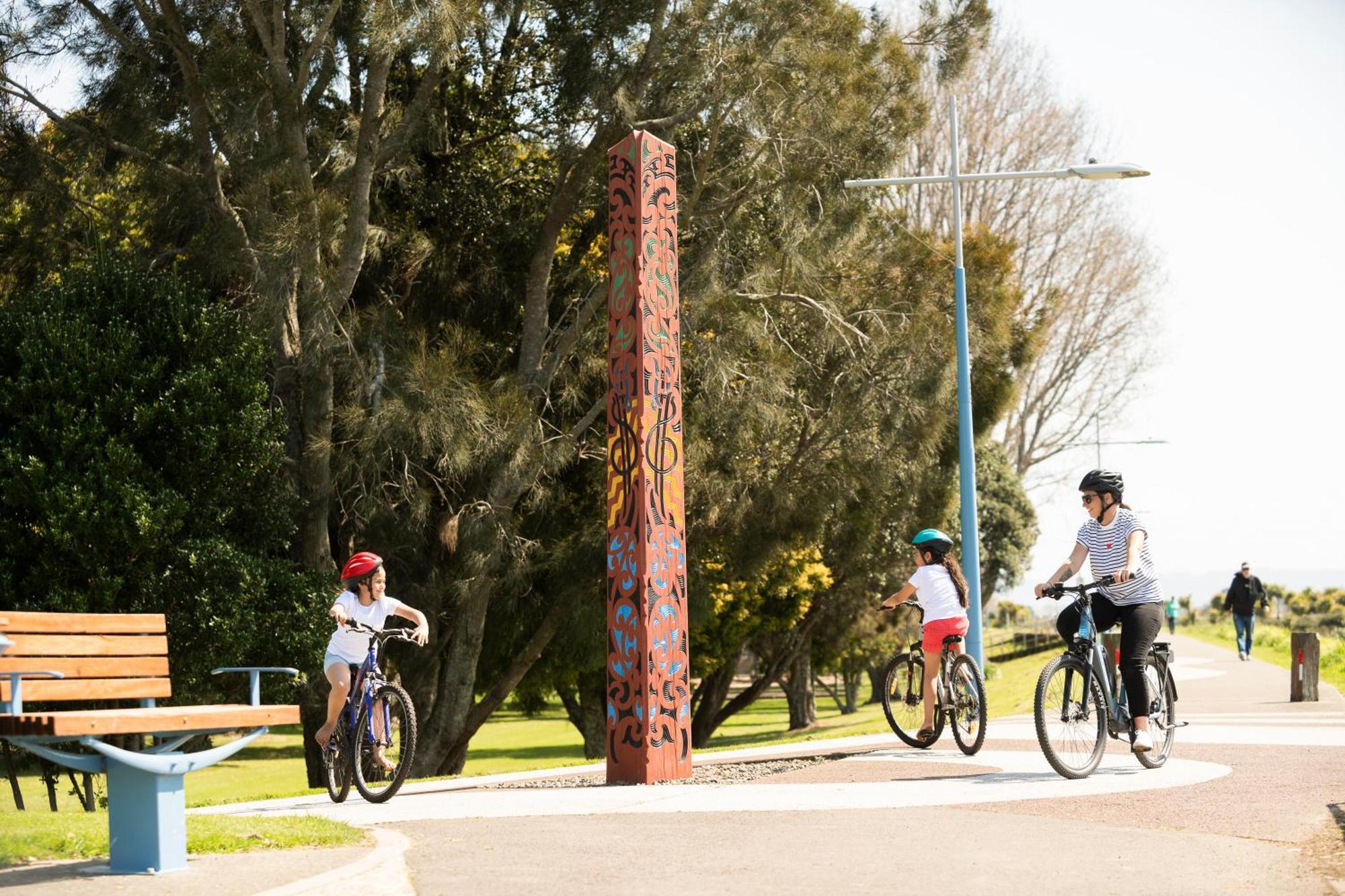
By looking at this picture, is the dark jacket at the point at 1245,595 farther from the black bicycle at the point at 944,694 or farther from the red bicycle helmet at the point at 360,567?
the red bicycle helmet at the point at 360,567

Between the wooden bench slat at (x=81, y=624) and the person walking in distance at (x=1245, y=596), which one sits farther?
the person walking in distance at (x=1245, y=596)

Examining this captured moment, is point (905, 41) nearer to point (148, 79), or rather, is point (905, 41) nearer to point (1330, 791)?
point (148, 79)

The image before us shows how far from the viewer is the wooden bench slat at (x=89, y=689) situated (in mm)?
6711

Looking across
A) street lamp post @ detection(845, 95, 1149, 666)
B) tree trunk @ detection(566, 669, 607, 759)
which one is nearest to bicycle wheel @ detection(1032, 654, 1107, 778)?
street lamp post @ detection(845, 95, 1149, 666)

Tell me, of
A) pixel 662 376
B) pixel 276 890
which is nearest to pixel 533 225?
pixel 662 376

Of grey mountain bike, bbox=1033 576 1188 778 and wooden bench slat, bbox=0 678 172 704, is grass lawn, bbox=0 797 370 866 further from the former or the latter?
grey mountain bike, bbox=1033 576 1188 778


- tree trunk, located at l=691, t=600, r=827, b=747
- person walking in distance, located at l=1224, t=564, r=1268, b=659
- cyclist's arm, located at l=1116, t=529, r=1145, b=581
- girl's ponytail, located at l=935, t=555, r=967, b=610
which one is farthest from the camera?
tree trunk, located at l=691, t=600, r=827, b=747

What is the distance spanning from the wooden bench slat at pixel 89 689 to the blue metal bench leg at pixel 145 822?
1.72 feet

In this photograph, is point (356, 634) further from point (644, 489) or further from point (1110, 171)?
point (1110, 171)

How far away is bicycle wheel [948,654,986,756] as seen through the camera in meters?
10.9

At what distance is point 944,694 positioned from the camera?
11.1 meters

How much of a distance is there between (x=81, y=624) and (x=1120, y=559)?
6145 mm

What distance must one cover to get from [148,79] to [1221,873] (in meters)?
15.5

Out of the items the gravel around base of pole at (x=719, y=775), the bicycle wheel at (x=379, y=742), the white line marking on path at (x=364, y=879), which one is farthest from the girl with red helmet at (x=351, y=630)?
the white line marking on path at (x=364, y=879)
